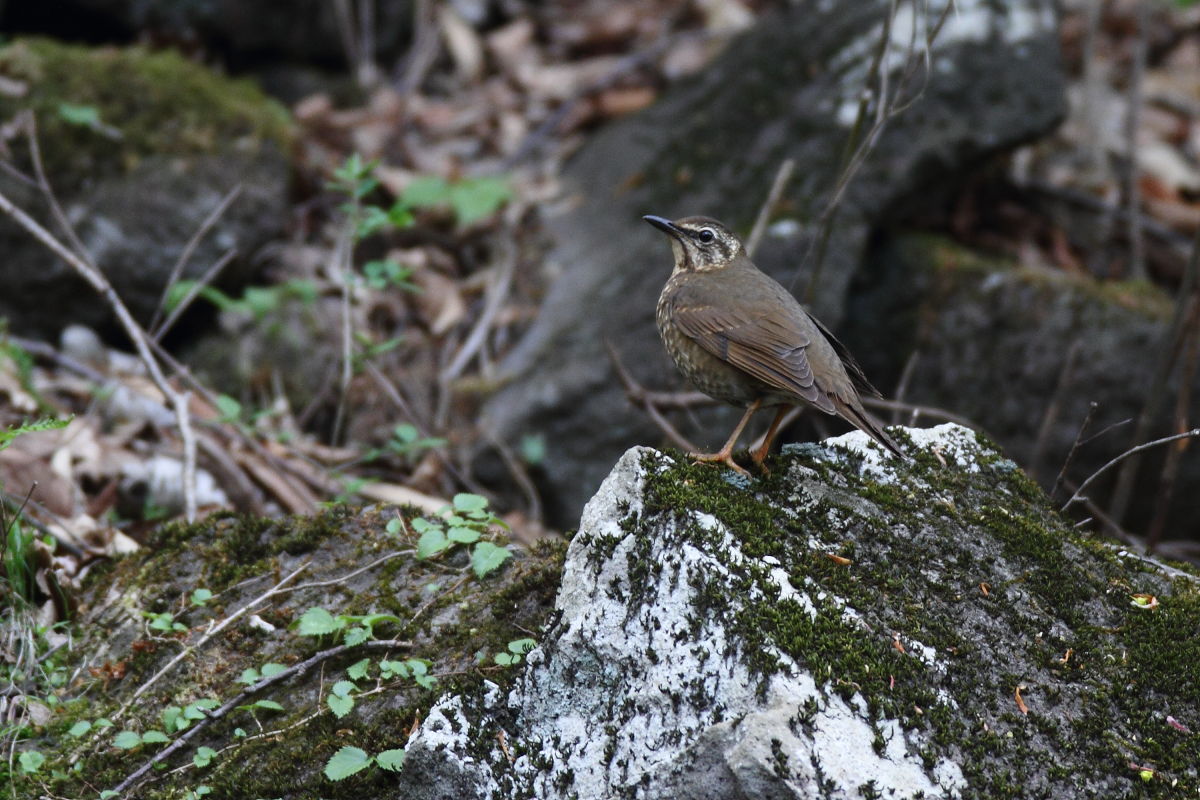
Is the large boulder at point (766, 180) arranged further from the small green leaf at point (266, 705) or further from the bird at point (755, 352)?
the small green leaf at point (266, 705)

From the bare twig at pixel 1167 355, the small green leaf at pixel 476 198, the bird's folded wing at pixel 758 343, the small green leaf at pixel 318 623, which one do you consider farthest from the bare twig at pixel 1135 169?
the small green leaf at pixel 318 623

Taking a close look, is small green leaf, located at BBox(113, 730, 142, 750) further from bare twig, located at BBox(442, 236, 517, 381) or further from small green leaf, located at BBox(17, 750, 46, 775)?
bare twig, located at BBox(442, 236, 517, 381)

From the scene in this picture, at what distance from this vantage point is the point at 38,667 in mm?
3676

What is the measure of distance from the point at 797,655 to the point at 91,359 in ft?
17.9

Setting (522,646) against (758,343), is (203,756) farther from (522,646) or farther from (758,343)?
(758,343)

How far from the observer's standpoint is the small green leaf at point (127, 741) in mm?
3283

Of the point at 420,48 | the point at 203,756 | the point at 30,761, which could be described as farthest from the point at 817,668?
the point at 420,48

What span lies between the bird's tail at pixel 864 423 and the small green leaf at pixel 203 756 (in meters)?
2.21

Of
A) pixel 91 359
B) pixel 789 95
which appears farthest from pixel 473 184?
pixel 91 359

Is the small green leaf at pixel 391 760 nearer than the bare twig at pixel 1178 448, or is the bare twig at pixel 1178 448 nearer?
the small green leaf at pixel 391 760

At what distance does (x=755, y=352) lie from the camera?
3.97 meters

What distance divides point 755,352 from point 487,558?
121 centimetres

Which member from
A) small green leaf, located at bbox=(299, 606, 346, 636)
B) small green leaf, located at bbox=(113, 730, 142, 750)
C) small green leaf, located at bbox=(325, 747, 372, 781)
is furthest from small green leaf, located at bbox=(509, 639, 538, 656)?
small green leaf, located at bbox=(113, 730, 142, 750)

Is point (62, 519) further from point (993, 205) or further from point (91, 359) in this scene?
point (993, 205)
